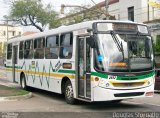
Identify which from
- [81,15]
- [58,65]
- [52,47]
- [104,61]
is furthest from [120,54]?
[81,15]

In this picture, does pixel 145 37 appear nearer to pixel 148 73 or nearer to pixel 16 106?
pixel 148 73

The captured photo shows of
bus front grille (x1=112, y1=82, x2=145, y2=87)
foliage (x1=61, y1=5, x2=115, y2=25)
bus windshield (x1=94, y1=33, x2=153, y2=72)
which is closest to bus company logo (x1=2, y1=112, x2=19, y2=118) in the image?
bus windshield (x1=94, y1=33, x2=153, y2=72)

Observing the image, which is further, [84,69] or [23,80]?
[23,80]

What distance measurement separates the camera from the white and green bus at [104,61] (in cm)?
1278

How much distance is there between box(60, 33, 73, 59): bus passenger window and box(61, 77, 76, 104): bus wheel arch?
0.94 meters

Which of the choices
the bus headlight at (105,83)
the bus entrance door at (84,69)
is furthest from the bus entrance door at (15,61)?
the bus headlight at (105,83)

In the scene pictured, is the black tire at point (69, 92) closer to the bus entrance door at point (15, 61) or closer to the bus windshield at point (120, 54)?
the bus windshield at point (120, 54)

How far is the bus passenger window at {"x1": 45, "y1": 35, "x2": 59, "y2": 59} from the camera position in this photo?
1619 cm

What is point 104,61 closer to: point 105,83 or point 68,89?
point 105,83

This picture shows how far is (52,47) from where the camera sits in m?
16.6

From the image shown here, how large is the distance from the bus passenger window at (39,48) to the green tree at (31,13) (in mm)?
45408

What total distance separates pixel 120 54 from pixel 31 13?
177ft

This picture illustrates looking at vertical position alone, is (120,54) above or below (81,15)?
below

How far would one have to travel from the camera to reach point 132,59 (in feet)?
42.7
